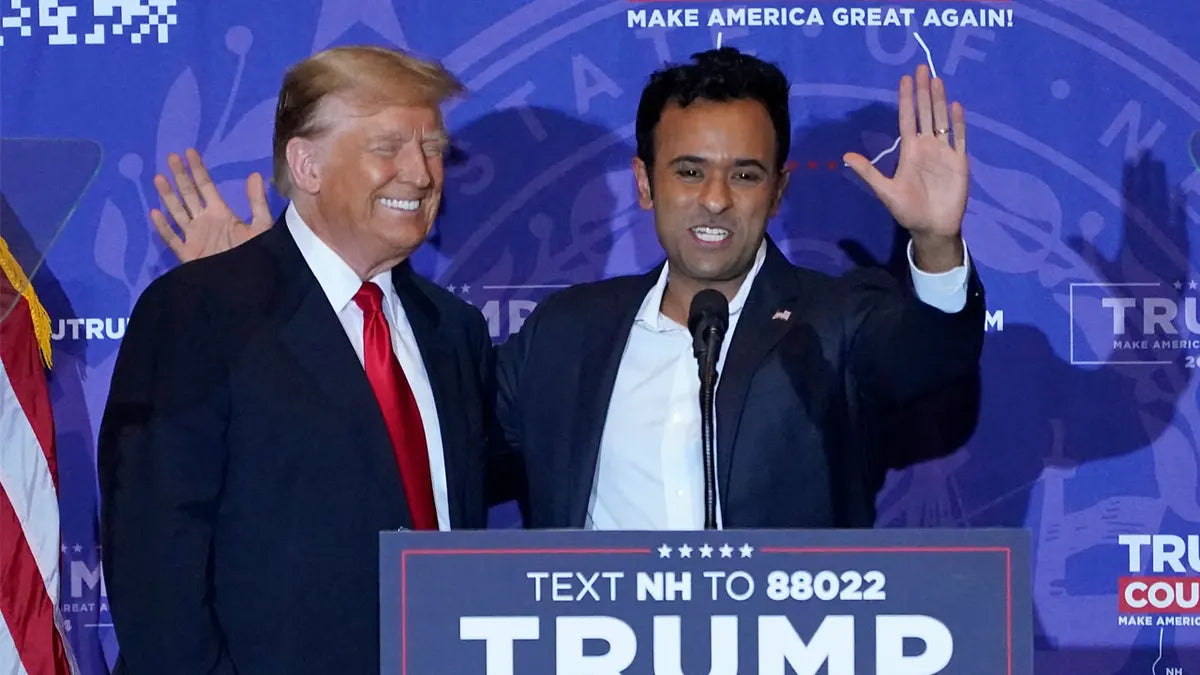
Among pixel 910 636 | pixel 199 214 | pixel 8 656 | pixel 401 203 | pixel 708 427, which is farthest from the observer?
pixel 199 214

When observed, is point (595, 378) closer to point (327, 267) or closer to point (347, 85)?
point (327, 267)

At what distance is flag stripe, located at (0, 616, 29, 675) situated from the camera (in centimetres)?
287

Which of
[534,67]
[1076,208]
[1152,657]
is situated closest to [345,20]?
[534,67]

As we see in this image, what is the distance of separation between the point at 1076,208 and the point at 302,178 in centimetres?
172

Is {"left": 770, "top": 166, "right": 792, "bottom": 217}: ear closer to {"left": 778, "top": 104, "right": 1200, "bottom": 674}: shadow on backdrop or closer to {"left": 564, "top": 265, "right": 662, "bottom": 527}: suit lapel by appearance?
{"left": 564, "top": 265, "right": 662, "bottom": 527}: suit lapel

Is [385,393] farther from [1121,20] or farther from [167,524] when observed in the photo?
[1121,20]

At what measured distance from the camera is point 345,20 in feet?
10.6

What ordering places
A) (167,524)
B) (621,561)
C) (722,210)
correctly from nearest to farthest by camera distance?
(621,561) < (167,524) < (722,210)

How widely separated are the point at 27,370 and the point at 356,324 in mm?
972

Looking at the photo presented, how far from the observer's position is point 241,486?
2.17 meters

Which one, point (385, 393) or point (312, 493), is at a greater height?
point (385, 393)

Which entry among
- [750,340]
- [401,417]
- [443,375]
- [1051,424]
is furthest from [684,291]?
[1051,424]

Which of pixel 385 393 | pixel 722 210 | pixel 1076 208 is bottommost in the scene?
pixel 385 393

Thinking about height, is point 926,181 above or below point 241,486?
above
